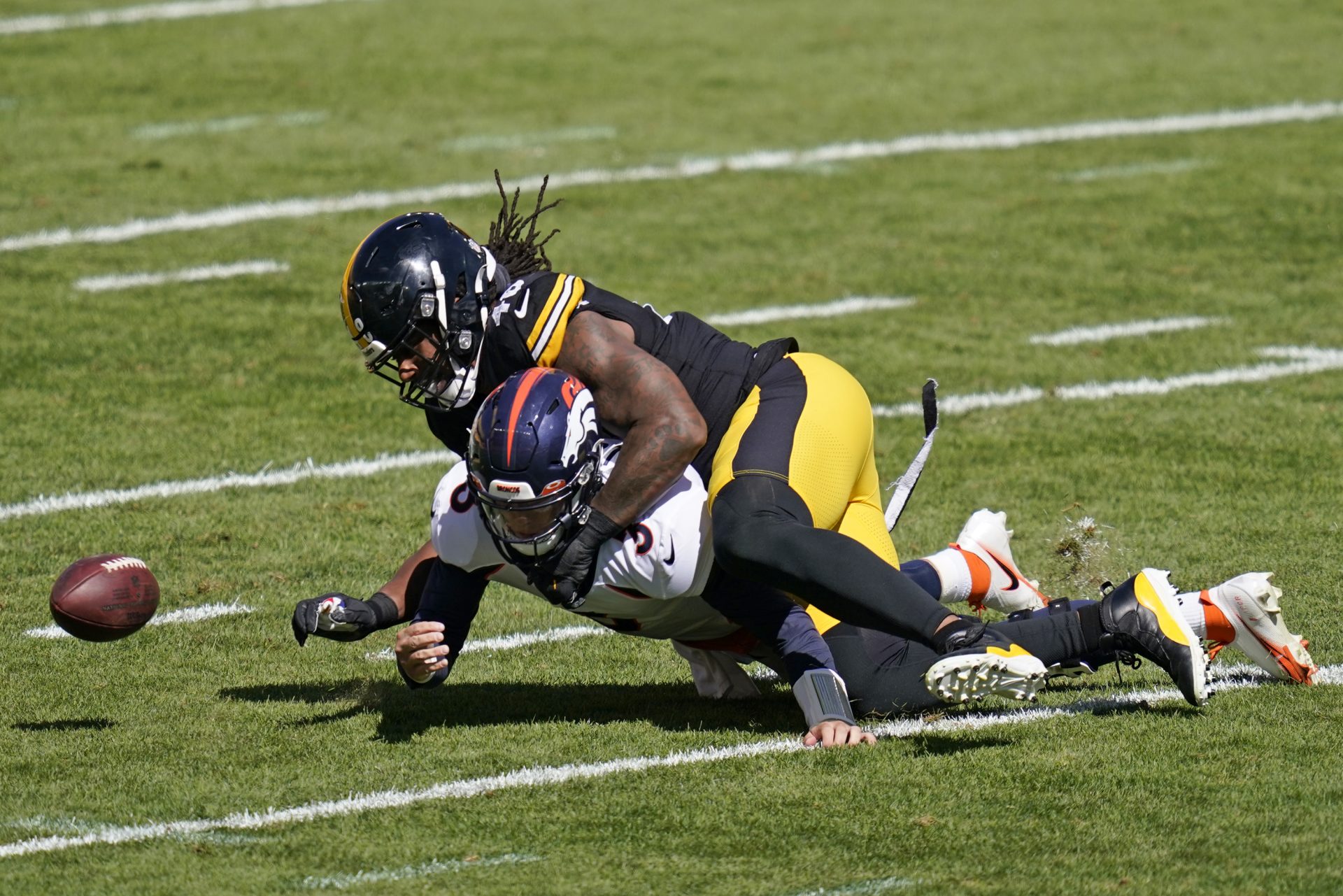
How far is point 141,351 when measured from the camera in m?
9.67

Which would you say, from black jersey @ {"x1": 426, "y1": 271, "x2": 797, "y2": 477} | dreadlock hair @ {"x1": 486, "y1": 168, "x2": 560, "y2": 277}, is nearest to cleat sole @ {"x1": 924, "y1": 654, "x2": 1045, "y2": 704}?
black jersey @ {"x1": 426, "y1": 271, "x2": 797, "y2": 477}

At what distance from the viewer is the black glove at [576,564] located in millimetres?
4941

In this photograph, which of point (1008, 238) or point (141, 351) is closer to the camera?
point (141, 351)

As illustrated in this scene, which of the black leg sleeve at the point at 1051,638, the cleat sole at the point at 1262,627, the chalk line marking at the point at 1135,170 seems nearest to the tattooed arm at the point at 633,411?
the black leg sleeve at the point at 1051,638

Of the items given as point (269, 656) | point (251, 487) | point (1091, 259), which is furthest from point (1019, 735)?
point (1091, 259)

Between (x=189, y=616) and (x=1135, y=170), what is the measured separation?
8646mm

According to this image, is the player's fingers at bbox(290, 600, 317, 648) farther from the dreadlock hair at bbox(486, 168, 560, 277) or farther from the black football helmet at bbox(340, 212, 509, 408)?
the dreadlock hair at bbox(486, 168, 560, 277)

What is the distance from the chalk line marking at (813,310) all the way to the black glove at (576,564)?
5176mm

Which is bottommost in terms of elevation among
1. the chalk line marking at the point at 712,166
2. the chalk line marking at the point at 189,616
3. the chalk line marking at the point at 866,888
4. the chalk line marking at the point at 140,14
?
the chalk line marking at the point at 712,166

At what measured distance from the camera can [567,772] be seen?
4.81 m

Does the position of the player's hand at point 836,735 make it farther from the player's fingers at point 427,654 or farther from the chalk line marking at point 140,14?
the chalk line marking at point 140,14

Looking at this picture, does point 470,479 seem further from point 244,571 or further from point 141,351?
point 141,351

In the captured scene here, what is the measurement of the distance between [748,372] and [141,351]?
510 centimetres

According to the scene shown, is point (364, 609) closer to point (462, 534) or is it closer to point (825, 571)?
point (462, 534)
